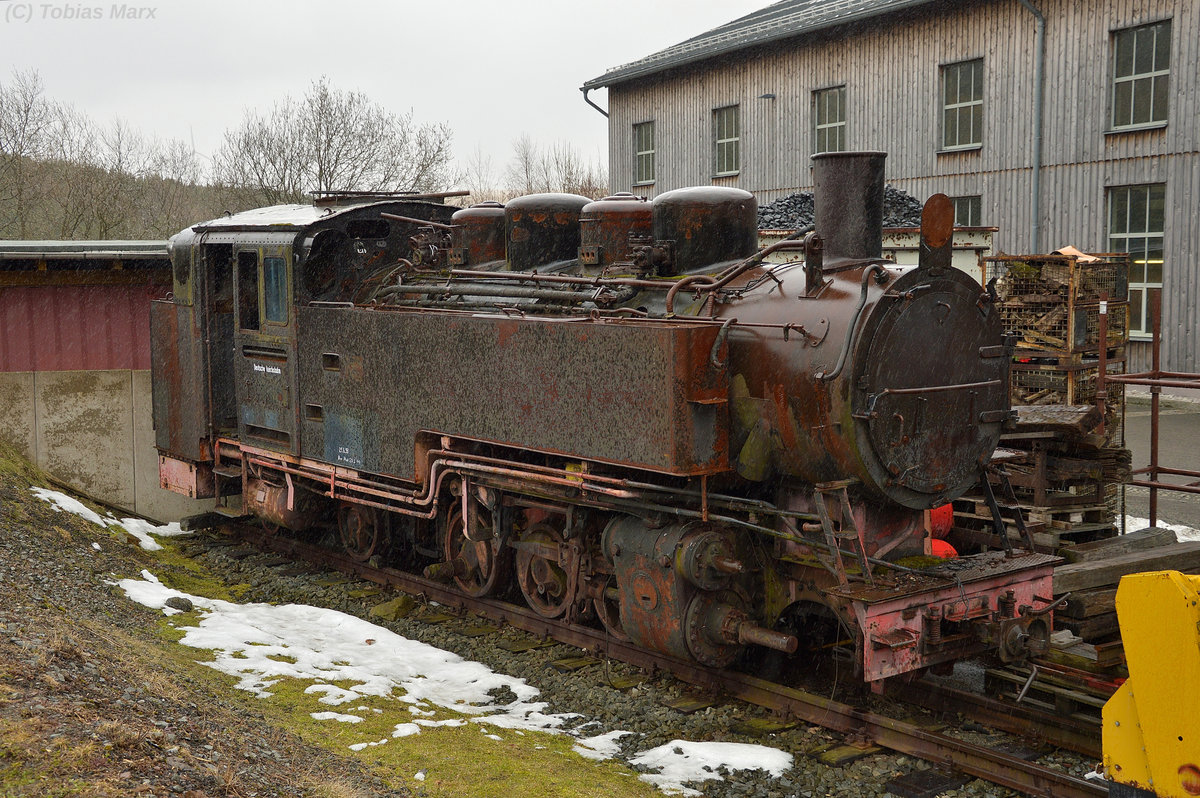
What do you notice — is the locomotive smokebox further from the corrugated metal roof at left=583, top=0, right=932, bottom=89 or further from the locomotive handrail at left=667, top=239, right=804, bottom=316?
the corrugated metal roof at left=583, top=0, right=932, bottom=89

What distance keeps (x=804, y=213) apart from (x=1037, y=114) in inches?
212

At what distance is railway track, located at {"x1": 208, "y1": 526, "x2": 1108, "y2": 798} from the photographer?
502 cm

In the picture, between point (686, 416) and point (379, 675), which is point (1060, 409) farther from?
point (379, 675)

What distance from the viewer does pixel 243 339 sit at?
980 cm

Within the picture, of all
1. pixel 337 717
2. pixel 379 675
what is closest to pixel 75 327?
pixel 379 675

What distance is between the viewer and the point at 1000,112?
57.6 feet

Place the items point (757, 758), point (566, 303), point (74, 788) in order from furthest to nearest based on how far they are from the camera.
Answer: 1. point (566, 303)
2. point (757, 758)
3. point (74, 788)

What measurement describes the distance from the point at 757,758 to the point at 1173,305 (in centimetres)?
1334

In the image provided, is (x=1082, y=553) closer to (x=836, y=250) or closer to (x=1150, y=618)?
(x=836, y=250)

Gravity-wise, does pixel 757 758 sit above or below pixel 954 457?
below

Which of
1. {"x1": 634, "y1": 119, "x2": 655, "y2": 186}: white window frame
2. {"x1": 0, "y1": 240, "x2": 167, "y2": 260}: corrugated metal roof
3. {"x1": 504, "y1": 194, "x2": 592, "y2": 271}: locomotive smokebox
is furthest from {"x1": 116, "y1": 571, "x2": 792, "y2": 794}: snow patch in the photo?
{"x1": 634, "y1": 119, "x2": 655, "y2": 186}: white window frame

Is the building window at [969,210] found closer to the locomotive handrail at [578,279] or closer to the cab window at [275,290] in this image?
the locomotive handrail at [578,279]

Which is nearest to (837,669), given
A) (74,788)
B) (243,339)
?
(74,788)

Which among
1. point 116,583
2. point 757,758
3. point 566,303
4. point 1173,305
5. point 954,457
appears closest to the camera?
point 757,758
